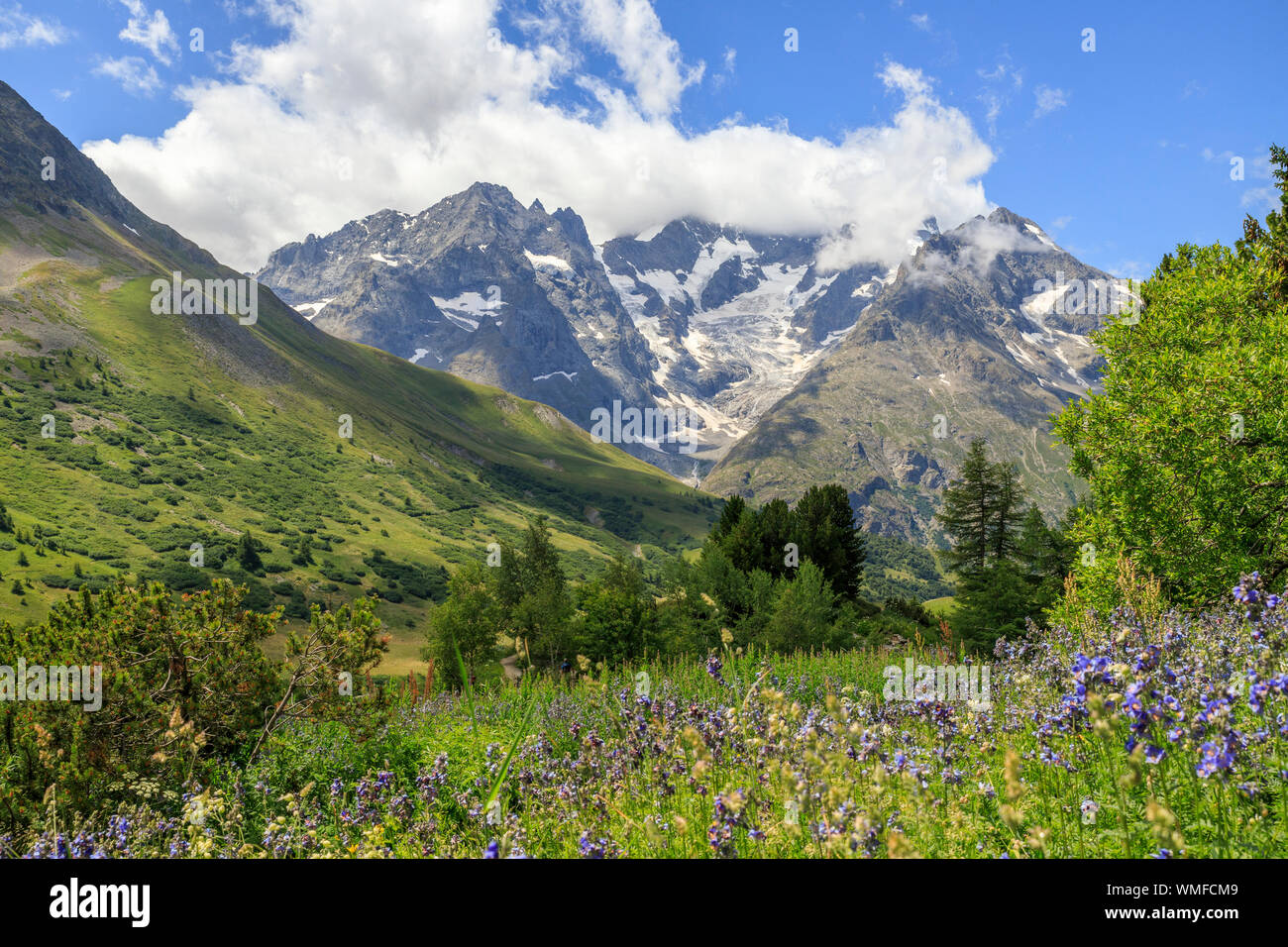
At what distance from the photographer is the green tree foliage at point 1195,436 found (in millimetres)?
16188

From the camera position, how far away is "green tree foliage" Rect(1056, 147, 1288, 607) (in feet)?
53.1

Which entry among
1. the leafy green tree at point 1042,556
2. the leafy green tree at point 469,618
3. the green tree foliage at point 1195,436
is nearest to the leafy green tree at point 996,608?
the leafy green tree at point 1042,556

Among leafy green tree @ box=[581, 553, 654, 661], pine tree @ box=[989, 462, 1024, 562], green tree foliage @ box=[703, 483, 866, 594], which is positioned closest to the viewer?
leafy green tree @ box=[581, 553, 654, 661]

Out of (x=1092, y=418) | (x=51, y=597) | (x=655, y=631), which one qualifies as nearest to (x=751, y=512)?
(x=655, y=631)

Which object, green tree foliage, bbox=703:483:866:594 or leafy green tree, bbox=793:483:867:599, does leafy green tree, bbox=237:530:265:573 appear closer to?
green tree foliage, bbox=703:483:866:594

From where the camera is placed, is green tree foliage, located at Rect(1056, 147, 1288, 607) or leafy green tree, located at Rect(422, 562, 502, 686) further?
leafy green tree, located at Rect(422, 562, 502, 686)

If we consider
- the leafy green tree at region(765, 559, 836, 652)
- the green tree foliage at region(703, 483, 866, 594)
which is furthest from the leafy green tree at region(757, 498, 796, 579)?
the leafy green tree at region(765, 559, 836, 652)

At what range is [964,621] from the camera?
156ft

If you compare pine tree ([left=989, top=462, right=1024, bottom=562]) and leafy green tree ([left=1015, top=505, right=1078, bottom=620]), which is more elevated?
pine tree ([left=989, top=462, right=1024, bottom=562])

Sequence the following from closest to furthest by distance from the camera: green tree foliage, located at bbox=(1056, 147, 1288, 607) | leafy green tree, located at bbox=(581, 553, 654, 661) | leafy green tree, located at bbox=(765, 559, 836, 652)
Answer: green tree foliage, located at bbox=(1056, 147, 1288, 607) → leafy green tree, located at bbox=(765, 559, 836, 652) → leafy green tree, located at bbox=(581, 553, 654, 661)

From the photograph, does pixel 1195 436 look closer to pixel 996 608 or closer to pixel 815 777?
pixel 815 777

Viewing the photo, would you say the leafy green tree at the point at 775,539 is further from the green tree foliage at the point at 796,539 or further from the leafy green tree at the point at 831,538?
the leafy green tree at the point at 831,538
